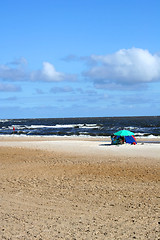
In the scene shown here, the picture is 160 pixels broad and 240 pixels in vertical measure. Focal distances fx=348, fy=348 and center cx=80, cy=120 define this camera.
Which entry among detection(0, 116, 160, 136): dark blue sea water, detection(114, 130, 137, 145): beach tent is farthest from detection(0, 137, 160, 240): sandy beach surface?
detection(0, 116, 160, 136): dark blue sea water

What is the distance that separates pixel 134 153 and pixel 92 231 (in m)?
13.3

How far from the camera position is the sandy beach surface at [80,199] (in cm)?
712

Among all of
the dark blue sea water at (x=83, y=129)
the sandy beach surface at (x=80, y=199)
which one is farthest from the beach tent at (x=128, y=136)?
the dark blue sea water at (x=83, y=129)

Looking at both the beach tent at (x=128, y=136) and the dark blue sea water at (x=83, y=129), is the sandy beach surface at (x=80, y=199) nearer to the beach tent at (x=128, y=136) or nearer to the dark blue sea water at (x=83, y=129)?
the beach tent at (x=128, y=136)

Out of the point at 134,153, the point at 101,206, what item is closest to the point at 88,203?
the point at 101,206

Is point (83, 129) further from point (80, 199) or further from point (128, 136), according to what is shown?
point (80, 199)

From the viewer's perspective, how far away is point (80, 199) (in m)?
9.79

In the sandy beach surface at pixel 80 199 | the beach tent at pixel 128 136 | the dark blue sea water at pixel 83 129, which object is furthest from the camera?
the dark blue sea water at pixel 83 129

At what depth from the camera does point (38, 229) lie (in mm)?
7270

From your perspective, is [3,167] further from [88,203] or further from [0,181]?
[88,203]

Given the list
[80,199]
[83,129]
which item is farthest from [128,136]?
[83,129]

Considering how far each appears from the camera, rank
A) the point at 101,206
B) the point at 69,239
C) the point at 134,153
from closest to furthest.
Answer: the point at 69,239
the point at 101,206
the point at 134,153

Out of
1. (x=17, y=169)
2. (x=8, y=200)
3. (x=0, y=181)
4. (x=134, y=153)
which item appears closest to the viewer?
(x=8, y=200)

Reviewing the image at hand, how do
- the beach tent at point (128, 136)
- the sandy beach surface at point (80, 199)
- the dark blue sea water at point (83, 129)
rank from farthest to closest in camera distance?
the dark blue sea water at point (83, 129) → the beach tent at point (128, 136) → the sandy beach surface at point (80, 199)
